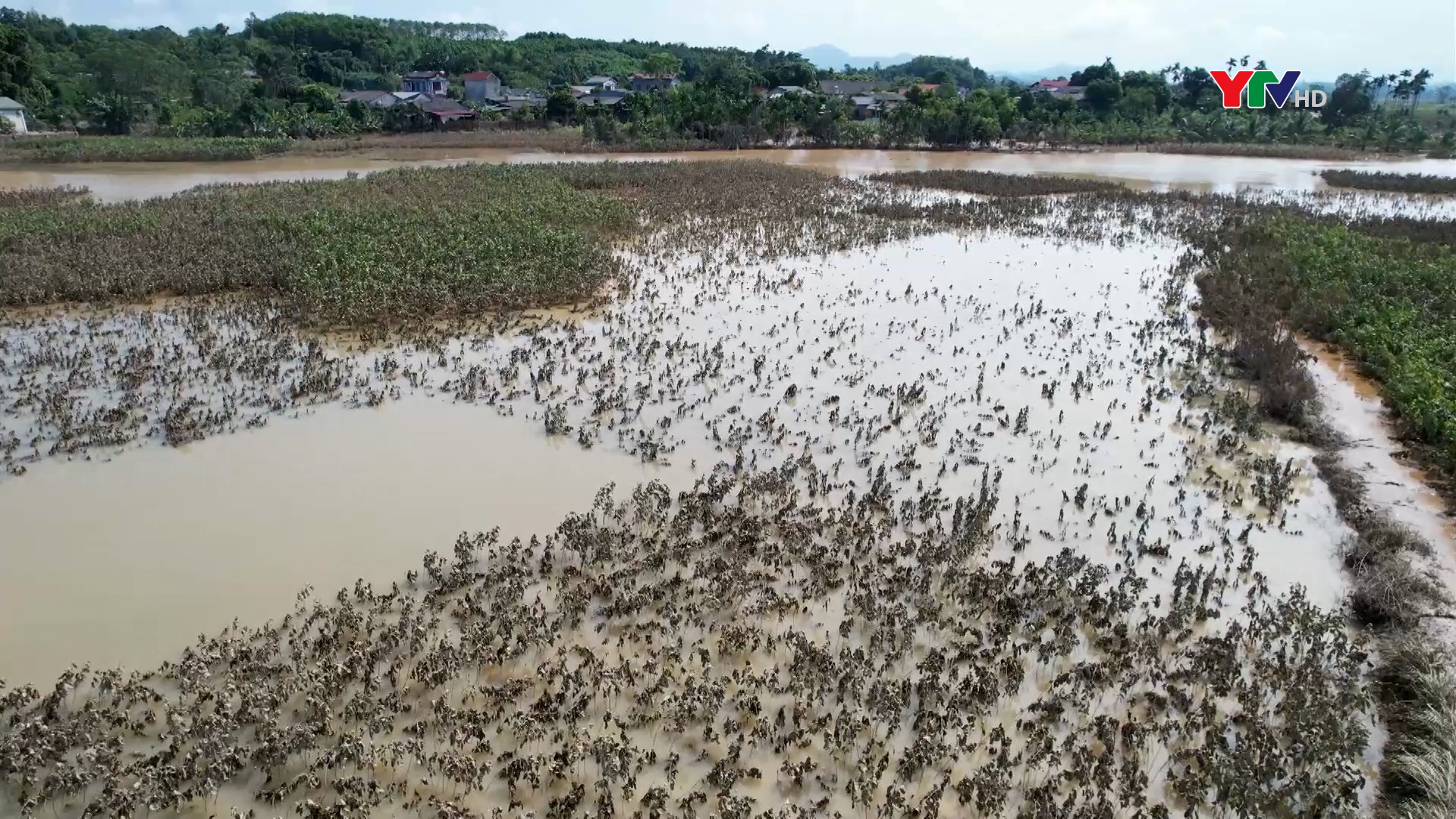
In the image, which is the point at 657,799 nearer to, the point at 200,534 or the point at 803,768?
the point at 803,768

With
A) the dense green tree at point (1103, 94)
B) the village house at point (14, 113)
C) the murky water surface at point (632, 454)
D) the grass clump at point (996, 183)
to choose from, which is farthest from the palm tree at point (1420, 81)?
the village house at point (14, 113)

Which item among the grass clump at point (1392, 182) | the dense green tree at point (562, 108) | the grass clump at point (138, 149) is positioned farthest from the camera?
the dense green tree at point (562, 108)

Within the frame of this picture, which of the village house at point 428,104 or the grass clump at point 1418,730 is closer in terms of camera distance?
the grass clump at point 1418,730

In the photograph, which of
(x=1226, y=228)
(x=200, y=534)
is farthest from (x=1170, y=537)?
(x=1226, y=228)

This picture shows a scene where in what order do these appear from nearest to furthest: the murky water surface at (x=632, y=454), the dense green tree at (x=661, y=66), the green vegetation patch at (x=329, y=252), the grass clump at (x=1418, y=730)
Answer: the grass clump at (x=1418, y=730) < the murky water surface at (x=632, y=454) < the green vegetation patch at (x=329, y=252) < the dense green tree at (x=661, y=66)

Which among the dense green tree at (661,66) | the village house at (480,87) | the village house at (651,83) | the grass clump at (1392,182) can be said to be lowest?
the grass clump at (1392,182)

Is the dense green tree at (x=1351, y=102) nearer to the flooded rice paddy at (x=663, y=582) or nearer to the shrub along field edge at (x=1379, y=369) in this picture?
the shrub along field edge at (x=1379, y=369)

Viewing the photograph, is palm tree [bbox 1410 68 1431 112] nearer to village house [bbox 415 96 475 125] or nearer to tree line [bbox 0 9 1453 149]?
tree line [bbox 0 9 1453 149]

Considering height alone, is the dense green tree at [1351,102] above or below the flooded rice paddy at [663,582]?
above
